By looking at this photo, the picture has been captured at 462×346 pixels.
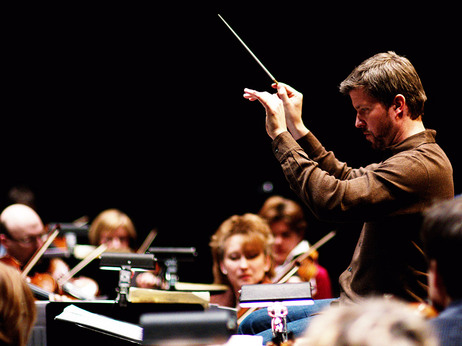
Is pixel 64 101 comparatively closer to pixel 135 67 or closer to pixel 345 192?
pixel 135 67

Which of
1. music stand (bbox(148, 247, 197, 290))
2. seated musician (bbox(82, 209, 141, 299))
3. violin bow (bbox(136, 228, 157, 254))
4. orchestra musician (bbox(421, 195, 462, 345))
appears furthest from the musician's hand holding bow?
violin bow (bbox(136, 228, 157, 254))

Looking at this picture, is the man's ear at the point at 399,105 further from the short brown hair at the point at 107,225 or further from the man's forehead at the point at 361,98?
the short brown hair at the point at 107,225

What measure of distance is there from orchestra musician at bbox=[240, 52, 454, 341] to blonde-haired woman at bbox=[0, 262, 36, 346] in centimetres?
95

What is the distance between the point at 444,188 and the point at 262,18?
306 centimetres

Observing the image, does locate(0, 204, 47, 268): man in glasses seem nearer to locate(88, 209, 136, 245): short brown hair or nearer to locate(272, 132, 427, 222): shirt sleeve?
locate(88, 209, 136, 245): short brown hair

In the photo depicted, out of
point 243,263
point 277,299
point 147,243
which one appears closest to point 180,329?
point 277,299

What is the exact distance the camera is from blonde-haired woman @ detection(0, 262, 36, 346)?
4.58 ft

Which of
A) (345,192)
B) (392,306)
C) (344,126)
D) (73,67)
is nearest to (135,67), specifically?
(73,67)

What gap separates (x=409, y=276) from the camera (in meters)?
1.90

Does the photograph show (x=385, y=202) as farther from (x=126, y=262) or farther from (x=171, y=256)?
(x=171, y=256)

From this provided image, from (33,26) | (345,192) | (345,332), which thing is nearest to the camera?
(345,332)

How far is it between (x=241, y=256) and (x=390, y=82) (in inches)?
62.4

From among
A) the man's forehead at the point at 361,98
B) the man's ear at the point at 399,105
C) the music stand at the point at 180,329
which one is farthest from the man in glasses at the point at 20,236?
the music stand at the point at 180,329

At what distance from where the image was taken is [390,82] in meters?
2.04
